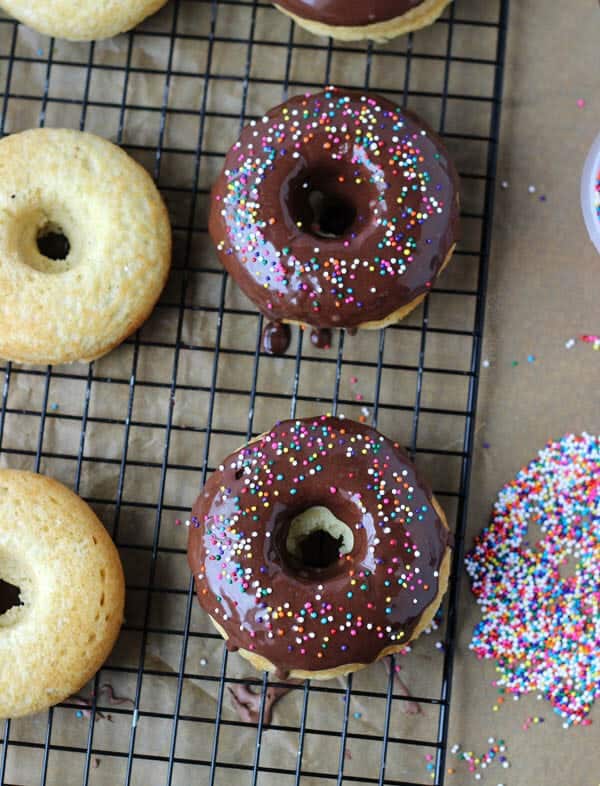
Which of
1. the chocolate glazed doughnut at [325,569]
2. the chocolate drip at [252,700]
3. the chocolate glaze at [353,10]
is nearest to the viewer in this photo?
the chocolate glazed doughnut at [325,569]

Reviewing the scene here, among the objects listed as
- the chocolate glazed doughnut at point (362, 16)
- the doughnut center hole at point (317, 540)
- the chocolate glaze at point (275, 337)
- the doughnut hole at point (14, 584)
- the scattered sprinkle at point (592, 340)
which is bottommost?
the doughnut hole at point (14, 584)

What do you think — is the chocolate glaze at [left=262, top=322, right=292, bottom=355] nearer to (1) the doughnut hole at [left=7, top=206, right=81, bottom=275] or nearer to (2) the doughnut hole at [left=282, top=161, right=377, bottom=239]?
(2) the doughnut hole at [left=282, top=161, right=377, bottom=239]

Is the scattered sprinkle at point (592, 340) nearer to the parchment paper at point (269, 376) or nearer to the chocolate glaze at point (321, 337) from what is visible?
the parchment paper at point (269, 376)

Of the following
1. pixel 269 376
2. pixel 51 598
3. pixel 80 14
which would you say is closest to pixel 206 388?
pixel 269 376

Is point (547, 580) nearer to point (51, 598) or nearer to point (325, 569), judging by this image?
point (325, 569)

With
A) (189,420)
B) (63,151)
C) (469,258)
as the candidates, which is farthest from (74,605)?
(469,258)

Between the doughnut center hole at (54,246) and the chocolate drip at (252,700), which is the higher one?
the doughnut center hole at (54,246)

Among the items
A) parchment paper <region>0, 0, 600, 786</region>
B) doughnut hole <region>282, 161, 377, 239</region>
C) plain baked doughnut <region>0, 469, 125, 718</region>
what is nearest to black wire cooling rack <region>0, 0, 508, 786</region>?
parchment paper <region>0, 0, 600, 786</region>

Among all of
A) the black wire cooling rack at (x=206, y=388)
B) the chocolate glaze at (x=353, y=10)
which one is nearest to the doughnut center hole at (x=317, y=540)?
the black wire cooling rack at (x=206, y=388)
